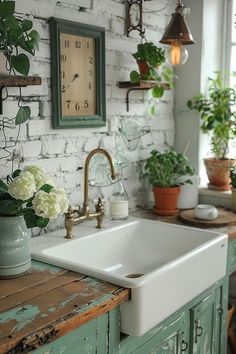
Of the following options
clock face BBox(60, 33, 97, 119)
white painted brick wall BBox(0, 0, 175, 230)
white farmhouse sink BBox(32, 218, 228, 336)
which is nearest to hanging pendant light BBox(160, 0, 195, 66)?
white painted brick wall BBox(0, 0, 175, 230)

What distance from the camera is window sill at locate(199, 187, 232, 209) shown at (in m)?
2.58

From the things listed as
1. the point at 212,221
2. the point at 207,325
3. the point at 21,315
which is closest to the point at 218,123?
the point at 212,221

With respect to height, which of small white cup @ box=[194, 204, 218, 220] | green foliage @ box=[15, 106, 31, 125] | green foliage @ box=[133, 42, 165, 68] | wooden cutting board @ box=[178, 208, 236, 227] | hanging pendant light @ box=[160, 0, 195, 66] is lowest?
wooden cutting board @ box=[178, 208, 236, 227]

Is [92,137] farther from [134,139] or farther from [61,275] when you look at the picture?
[61,275]

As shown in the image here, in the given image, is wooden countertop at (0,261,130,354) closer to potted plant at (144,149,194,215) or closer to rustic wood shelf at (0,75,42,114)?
rustic wood shelf at (0,75,42,114)

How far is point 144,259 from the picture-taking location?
207 centimetres

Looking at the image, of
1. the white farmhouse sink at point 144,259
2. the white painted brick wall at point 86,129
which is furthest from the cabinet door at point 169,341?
the white painted brick wall at point 86,129

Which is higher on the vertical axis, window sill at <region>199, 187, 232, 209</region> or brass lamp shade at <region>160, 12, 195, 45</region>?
brass lamp shade at <region>160, 12, 195, 45</region>

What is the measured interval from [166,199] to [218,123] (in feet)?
1.88

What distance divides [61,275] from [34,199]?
283 millimetres

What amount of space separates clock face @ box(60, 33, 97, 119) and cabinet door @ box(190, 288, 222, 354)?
101 cm

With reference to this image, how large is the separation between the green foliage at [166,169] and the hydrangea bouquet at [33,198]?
998mm

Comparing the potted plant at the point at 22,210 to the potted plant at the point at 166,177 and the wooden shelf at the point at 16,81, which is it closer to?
the wooden shelf at the point at 16,81

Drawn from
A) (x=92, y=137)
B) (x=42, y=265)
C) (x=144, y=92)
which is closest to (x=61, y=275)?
(x=42, y=265)
